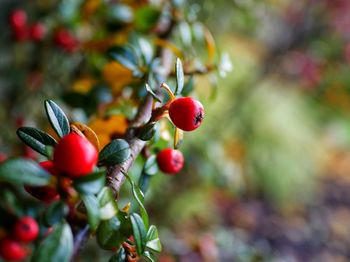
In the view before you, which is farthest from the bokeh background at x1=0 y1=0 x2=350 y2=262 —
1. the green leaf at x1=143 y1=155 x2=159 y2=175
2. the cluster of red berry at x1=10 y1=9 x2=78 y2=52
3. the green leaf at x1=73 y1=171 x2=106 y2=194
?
the green leaf at x1=73 y1=171 x2=106 y2=194

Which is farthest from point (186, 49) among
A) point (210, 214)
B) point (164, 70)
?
point (210, 214)

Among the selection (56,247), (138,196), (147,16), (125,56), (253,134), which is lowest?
(56,247)

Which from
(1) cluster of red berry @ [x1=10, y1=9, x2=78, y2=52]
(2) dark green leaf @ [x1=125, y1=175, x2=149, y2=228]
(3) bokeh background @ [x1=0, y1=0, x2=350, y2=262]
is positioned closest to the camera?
(2) dark green leaf @ [x1=125, y1=175, x2=149, y2=228]

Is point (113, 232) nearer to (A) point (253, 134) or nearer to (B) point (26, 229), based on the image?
(B) point (26, 229)

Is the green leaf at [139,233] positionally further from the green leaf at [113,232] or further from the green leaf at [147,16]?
the green leaf at [147,16]

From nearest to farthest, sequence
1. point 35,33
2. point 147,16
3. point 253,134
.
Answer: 1. point 147,16
2. point 35,33
3. point 253,134

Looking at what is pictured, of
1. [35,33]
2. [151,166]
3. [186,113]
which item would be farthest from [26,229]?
[35,33]

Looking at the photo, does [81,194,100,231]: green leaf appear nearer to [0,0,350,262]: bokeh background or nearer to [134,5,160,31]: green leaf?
[0,0,350,262]: bokeh background
